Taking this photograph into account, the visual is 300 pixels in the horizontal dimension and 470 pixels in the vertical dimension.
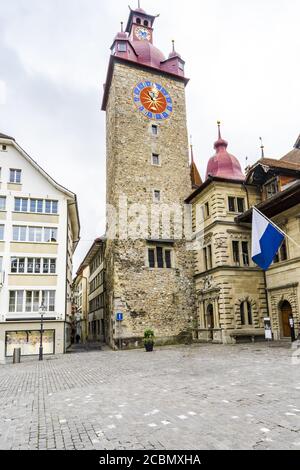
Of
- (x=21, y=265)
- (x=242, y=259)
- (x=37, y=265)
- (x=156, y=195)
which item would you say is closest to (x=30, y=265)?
(x=37, y=265)

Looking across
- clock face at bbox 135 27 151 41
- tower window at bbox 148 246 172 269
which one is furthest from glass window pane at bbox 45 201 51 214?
clock face at bbox 135 27 151 41

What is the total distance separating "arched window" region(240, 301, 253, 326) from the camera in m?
27.2

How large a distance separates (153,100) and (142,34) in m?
10.5

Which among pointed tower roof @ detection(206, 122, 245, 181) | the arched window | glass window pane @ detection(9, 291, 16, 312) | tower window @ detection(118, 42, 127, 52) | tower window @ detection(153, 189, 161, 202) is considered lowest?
the arched window

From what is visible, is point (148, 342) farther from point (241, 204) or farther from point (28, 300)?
point (241, 204)

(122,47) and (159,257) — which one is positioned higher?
(122,47)

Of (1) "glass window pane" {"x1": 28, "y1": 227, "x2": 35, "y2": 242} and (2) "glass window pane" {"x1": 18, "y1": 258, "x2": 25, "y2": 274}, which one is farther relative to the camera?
(1) "glass window pane" {"x1": 28, "y1": 227, "x2": 35, "y2": 242}

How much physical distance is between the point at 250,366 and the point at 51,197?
21.0m

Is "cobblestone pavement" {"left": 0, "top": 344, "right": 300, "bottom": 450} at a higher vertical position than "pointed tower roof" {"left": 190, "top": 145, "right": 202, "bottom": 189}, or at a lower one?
lower

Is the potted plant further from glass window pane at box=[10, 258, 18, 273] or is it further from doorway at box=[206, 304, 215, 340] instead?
glass window pane at box=[10, 258, 18, 273]

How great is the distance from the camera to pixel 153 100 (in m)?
35.2

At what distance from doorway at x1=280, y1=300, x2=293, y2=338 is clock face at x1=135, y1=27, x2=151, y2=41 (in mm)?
31633

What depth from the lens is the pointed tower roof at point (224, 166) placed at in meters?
31.7

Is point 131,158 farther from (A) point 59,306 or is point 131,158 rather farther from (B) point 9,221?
(A) point 59,306
